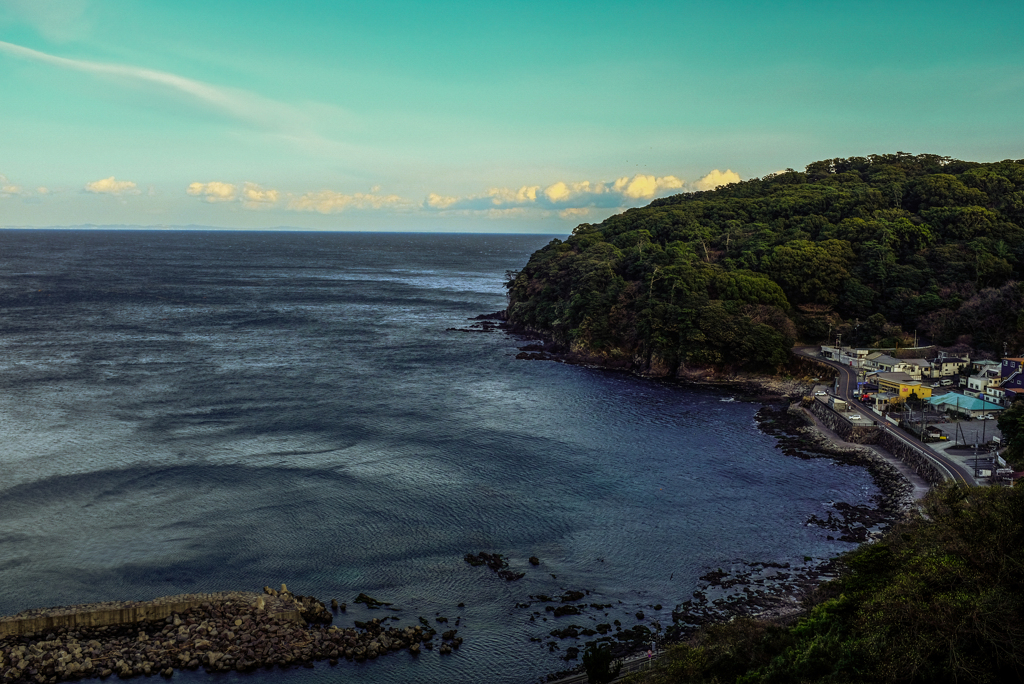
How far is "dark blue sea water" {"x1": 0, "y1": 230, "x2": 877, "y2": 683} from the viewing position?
108 feet

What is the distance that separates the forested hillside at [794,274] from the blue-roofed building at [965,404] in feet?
57.0

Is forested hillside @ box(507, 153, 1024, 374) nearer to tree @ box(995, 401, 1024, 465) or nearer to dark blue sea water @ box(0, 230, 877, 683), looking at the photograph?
dark blue sea water @ box(0, 230, 877, 683)

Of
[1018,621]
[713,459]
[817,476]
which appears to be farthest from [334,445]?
[1018,621]

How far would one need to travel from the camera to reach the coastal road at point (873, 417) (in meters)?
41.8

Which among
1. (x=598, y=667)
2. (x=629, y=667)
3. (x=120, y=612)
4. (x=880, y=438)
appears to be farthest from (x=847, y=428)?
(x=120, y=612)

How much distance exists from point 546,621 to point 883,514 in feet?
74.7

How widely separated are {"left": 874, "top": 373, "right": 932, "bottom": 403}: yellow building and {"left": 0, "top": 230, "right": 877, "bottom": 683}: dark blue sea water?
11.3 meters

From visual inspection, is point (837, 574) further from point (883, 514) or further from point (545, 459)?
point (545, 459)

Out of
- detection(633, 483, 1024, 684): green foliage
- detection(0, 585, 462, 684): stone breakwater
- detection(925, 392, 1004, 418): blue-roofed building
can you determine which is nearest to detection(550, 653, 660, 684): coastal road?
detection(633, 483, 1024, 684): green foliage

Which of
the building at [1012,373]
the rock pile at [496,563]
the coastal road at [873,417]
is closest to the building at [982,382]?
the building at [1012,373]

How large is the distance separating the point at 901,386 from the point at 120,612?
5887cm

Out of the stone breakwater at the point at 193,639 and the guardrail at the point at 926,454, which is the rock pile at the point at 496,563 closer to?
the stone breakwater at the point at 193,639

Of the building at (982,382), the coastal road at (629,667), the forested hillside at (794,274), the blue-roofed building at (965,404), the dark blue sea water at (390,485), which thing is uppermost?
the forested hillside at (794,274)

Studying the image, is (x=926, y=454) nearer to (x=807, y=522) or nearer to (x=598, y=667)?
(x=807, y=522)
